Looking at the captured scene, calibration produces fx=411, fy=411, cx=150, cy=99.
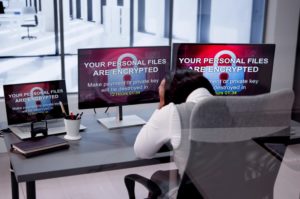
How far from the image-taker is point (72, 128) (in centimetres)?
206

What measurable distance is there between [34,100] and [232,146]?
124cm

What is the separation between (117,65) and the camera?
89.3 inches

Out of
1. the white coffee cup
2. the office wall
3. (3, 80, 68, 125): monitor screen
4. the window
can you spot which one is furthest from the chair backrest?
the office wall

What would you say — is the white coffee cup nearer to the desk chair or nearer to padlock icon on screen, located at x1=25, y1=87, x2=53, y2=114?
padlock icon on screen, located at x1=25, y1=87, x2=53, y2=114

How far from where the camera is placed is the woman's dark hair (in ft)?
5.95

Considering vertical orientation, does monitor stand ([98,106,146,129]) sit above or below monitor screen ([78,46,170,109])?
below

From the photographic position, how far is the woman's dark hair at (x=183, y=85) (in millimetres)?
1814

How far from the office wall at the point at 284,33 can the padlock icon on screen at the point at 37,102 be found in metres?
2.85

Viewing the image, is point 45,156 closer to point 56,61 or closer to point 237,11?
point 56,61

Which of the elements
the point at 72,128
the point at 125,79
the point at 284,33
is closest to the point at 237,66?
the point at 125,79

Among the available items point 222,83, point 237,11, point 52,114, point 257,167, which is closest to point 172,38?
point 237,11

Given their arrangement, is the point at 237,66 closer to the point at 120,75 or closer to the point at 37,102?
the point at 120,75

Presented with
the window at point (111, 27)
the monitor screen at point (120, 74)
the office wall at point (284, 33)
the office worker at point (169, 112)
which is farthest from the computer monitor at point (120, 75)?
the office wall at point (284, 33)

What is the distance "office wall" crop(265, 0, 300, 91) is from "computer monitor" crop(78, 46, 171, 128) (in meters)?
2.36
